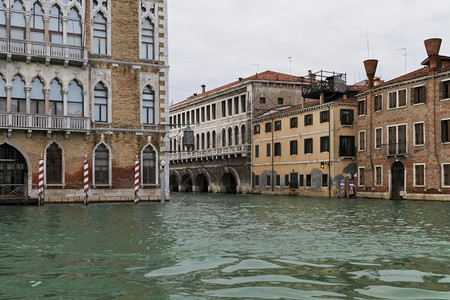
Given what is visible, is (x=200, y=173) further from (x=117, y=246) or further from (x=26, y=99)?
(x=117, y=246)

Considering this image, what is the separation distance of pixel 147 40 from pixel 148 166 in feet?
20.3

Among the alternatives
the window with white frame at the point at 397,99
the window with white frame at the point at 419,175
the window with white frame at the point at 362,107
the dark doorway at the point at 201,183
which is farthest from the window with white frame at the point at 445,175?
the dark doorway at the point at 201,183

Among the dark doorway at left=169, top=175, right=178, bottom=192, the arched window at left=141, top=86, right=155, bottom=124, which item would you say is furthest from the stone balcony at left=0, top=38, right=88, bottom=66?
the dark doorway at left=169, top=175, right=178, bottom=192

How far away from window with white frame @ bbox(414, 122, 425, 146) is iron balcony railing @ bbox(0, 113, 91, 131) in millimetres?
18159

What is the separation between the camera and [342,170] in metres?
37.8

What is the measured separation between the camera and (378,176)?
34812 millimetres

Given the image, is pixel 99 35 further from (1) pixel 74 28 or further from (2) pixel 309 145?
(2) pixel 309 145

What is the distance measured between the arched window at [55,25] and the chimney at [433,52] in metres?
19.7

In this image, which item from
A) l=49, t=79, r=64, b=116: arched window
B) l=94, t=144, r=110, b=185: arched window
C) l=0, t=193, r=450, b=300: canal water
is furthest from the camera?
l=94, t=144, r=110, b=185: arched window

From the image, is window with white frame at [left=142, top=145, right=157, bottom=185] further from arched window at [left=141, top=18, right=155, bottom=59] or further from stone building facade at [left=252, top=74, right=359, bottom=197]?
stone building facade at [left=252, top=74, right=359, bottom=197]

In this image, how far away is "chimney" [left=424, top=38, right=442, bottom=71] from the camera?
102ft

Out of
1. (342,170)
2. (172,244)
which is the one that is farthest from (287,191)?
(172,244)

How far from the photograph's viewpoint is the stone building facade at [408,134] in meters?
30.0

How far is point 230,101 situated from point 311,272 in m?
44.0
